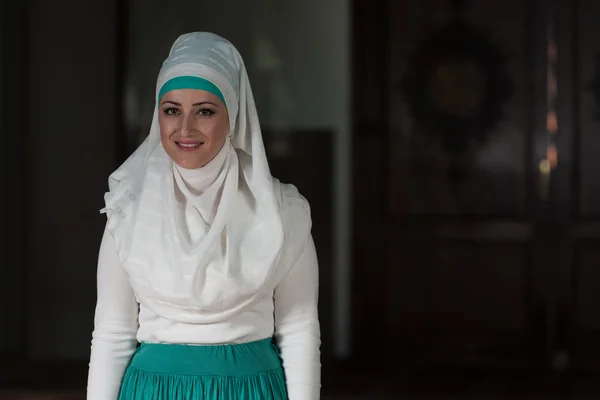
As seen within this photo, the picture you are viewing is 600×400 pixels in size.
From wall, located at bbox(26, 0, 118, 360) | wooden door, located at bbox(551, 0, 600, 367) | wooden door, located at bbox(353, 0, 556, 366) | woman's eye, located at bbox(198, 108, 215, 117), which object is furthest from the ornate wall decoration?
woman's eye, located at bbox(198, 108, 215, 117)

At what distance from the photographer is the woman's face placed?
1628 millimetres

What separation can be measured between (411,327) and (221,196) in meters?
3.68

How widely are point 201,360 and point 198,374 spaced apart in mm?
25

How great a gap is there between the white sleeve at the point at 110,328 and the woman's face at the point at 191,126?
217 millimetres

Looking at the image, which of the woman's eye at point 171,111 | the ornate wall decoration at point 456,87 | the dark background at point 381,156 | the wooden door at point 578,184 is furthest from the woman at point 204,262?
the wooden door at point 578,184

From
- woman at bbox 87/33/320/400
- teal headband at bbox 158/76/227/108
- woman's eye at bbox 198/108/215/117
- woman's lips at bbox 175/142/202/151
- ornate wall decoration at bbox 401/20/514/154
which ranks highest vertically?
ornate wall decoration at bbox 401/20/514/154

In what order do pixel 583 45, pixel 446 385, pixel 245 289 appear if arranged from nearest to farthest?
pixel 245 289, pixel 446 385, pixel 583 45

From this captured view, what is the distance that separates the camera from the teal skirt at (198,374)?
1.65m

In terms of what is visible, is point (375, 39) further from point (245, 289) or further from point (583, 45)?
point (245, 289)

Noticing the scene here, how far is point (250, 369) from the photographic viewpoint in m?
1.68

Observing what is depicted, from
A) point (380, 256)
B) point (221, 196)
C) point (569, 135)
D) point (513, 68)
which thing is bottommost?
point (380, 256)

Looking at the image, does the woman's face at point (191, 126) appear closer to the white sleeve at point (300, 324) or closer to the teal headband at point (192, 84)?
the teal headband at point (192, 84)

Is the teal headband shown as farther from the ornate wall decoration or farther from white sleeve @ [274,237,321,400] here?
the ornate wall decoration

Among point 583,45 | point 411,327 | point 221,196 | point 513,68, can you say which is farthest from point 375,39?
point 221,196
